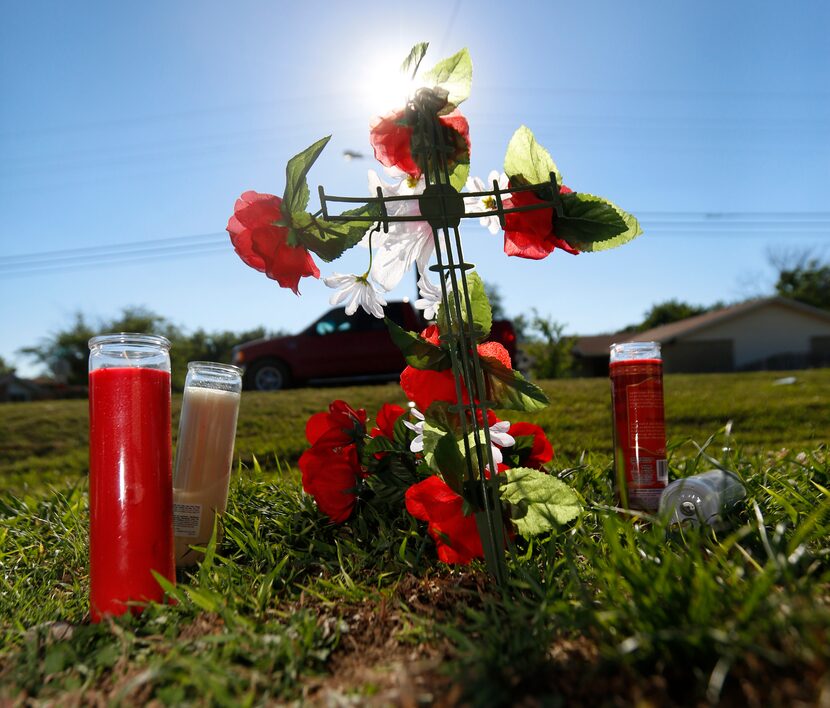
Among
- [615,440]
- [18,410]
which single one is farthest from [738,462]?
[18,410]

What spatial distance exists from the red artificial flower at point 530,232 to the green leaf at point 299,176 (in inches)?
14.4

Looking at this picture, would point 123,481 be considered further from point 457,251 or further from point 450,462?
point 457,251

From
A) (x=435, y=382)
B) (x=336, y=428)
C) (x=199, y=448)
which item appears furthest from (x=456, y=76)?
(x=199, y=448)

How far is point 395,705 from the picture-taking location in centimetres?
80

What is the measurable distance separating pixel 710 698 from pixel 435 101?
983 mm

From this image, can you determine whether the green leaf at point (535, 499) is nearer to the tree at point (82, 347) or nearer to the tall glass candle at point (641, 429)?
the tall glass candle at point (641, 429)

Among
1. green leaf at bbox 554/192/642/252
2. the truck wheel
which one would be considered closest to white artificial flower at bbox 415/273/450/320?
green leaf at bbox 554/192/642/252

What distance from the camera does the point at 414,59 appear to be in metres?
1.11

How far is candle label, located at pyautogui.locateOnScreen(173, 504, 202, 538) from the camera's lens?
1.59 meters

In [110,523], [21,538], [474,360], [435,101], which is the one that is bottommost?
[21,538]

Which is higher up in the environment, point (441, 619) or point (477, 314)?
point (477, 314)

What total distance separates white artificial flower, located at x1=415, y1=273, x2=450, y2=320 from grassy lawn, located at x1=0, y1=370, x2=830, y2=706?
508 millimetres

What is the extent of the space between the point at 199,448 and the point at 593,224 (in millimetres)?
Answer: 1082

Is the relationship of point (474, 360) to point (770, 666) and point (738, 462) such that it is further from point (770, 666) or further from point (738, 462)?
point (738, 462)
